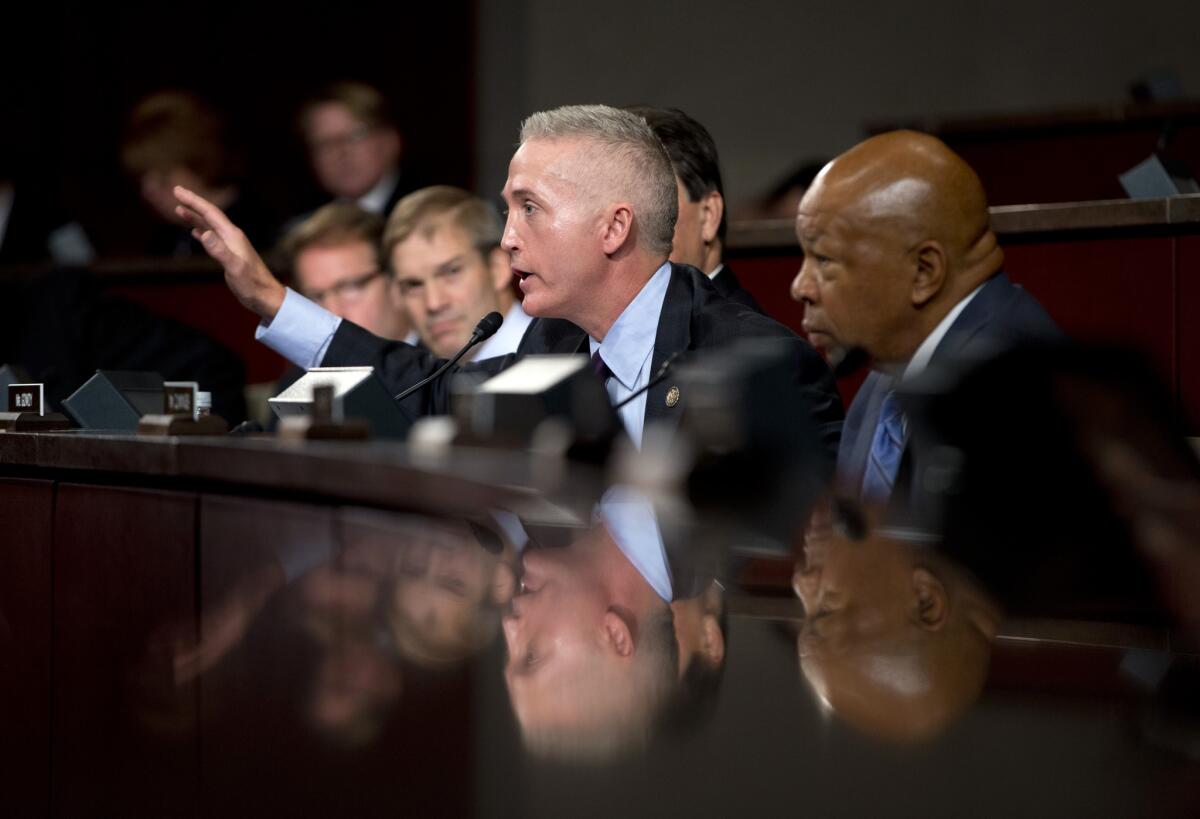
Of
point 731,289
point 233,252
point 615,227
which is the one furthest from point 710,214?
point 233,252

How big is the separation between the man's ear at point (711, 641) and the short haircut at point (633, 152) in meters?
1.10

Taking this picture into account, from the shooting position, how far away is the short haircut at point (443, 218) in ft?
9.46

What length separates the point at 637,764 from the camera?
0.81 m

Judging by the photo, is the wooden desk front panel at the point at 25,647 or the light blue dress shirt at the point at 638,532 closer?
the light blue dress shirt at the point at 638,532

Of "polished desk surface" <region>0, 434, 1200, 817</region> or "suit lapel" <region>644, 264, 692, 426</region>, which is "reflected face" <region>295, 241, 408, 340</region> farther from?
"polished desk surface" <region>0, 434, 1200, 817</region>

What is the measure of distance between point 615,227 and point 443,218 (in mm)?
1070

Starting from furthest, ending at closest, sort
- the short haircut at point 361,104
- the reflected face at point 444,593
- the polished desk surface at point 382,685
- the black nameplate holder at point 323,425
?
the short haircut at point 361,104
the black nameplate holder at point 323,425
the reflected face at point 444,593
the polished desk surface at point 382,685

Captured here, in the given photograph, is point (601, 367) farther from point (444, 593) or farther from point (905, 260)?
point (444, 593)

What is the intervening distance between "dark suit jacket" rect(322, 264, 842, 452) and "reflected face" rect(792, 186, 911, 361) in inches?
8.7

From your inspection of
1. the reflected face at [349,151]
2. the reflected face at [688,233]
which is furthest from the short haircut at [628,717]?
the reflected face at [349,151]

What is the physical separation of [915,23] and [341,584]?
4826mm

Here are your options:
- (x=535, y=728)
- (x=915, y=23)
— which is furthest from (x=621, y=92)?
(x=535, y=728)

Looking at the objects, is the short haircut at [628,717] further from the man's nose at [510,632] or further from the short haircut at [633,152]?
the short haircut at [633,152]

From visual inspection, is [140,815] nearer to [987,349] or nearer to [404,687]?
[404,687]
